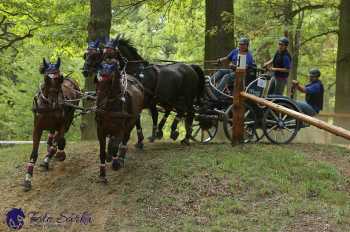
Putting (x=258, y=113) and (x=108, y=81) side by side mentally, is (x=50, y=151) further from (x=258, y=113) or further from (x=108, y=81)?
(x=258, y=113)

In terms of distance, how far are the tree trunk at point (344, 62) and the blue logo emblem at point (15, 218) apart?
10.1 meters

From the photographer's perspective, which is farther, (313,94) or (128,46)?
(313,94)

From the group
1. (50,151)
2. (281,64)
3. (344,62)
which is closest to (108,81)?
(50,151)

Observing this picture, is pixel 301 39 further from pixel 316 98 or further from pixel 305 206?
pixel 305 206

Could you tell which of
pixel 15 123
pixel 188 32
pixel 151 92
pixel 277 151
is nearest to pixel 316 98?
pixel 277 151

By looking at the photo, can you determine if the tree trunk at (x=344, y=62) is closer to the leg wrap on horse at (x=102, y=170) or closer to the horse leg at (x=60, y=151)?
the horse leg at (x=60, y=151)

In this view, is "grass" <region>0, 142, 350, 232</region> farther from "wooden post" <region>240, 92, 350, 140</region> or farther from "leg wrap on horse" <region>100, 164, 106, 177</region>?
"wooden post" <region>240, 92, 350, 140</region>

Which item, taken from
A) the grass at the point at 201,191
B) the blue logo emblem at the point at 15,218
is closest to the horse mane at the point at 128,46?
the grass at the point at 201,191

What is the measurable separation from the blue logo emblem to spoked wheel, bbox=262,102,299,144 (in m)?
5.16

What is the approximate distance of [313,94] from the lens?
1128cm

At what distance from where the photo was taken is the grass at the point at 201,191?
705 centimetres

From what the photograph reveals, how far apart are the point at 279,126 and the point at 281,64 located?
1354mm

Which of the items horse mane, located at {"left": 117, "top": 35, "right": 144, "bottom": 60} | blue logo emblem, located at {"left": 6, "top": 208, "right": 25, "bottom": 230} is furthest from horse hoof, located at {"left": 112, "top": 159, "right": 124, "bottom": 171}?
horse mane, located at {"left": 117, "top": 35, "right": 144, "bottom": 60}

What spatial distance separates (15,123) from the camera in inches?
920
